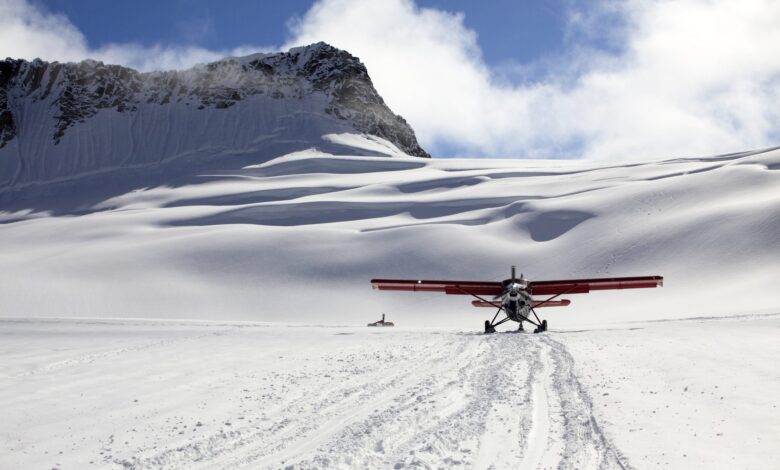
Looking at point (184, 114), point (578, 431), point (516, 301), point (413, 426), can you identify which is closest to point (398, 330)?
point (516, 301)

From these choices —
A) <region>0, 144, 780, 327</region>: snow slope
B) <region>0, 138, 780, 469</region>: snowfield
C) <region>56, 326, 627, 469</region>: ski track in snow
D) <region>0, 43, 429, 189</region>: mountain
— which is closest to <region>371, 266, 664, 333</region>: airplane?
<region>0, 138, 780, 469</region>: snowfield

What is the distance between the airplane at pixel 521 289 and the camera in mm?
21297

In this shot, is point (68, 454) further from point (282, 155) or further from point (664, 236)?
point (282, 155)

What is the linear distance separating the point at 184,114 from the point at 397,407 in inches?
5259

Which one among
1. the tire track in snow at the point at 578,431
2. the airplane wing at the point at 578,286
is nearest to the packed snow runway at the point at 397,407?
the tire track in snow at the point at 578,431

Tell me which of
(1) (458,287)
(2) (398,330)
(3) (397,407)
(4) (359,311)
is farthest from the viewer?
(4) (359,311)

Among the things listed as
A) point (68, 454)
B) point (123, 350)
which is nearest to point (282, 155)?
point (123, 350)

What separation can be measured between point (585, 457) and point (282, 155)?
107409 millimetres

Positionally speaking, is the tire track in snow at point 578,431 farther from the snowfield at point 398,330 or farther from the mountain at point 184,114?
the mountain at point 184,114

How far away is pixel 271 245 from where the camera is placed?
47.4 m

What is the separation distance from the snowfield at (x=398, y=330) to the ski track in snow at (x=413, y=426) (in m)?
0.04

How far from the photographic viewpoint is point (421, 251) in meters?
43.9

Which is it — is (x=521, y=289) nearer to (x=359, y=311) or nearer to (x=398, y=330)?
(x=398, y=330)

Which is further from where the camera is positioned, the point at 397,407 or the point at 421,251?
the point at 421,251
